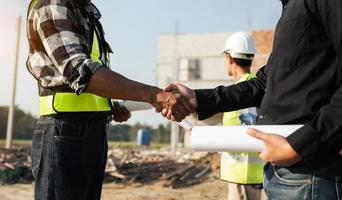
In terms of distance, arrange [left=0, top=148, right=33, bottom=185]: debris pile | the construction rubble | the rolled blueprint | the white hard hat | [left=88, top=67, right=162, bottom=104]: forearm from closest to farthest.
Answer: the rolled blueprint, [left=88, top=67, right=162, bottom=104]: forearm, the white hard hat, [left=0, top=148, right=33, bottom=185]: debris pile, the construction rubble

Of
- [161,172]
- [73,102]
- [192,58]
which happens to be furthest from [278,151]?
[192,58]

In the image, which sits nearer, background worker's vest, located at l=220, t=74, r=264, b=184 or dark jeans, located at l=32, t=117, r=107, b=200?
dark jeans, located at l=32, t=117, r=107, b=200

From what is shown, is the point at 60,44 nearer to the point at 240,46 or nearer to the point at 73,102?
the point at 73,102

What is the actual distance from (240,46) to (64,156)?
254cm

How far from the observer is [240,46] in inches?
179

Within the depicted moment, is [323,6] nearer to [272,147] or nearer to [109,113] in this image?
[272,147]

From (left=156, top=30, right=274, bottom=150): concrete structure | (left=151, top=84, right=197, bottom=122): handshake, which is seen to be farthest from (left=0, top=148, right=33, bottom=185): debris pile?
(left=156, top=30, right=274, bottom=150): concrete structure

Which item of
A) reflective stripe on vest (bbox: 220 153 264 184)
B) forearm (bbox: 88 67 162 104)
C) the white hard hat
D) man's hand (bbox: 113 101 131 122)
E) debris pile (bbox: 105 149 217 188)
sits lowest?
debris pile (bbox: 105 149 217 188)

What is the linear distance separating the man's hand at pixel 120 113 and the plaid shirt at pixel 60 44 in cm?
67

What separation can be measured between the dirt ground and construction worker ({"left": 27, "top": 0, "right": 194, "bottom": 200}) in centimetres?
658

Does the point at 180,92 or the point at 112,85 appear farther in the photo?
the point at 180,92

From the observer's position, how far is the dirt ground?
905 centimetres

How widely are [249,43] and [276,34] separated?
2661mm

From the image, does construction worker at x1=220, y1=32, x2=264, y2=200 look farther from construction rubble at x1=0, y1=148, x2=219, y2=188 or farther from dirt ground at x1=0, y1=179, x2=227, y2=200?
construction rubble at x1=0, y1=148, x2=219, y2=188
